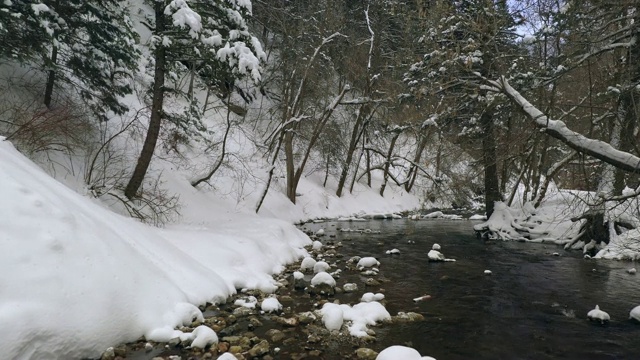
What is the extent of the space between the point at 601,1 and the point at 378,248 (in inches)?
316

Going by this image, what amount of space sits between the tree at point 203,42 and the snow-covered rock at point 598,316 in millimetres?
7760

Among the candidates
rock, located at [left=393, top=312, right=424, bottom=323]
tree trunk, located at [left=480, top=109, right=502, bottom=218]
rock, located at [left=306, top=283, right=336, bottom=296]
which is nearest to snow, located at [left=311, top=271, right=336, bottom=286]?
rock, located at [left=306, top=283, right=336, bottom=296]

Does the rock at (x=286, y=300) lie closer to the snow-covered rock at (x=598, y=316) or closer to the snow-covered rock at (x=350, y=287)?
the snow-covered rock at (x=350, y=287)

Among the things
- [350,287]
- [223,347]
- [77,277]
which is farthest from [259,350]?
[350,287]

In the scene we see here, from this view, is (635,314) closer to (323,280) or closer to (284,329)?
(323,280)

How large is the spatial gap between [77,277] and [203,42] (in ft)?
21.0

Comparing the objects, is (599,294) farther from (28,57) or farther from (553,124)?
(28,57)

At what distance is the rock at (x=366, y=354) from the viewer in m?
4.85

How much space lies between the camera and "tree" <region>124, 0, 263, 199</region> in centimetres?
920

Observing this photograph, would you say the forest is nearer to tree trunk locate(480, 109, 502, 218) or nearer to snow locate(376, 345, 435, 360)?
tree trunk locate(480, 109, 502, 218)

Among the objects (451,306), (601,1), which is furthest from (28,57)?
(601,1)

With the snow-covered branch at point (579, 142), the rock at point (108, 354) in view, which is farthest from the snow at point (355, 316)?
the snow-covered branch at point (579, 142)

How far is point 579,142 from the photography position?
22.7 feet

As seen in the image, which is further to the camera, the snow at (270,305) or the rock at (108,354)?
the snow at (270,305)
